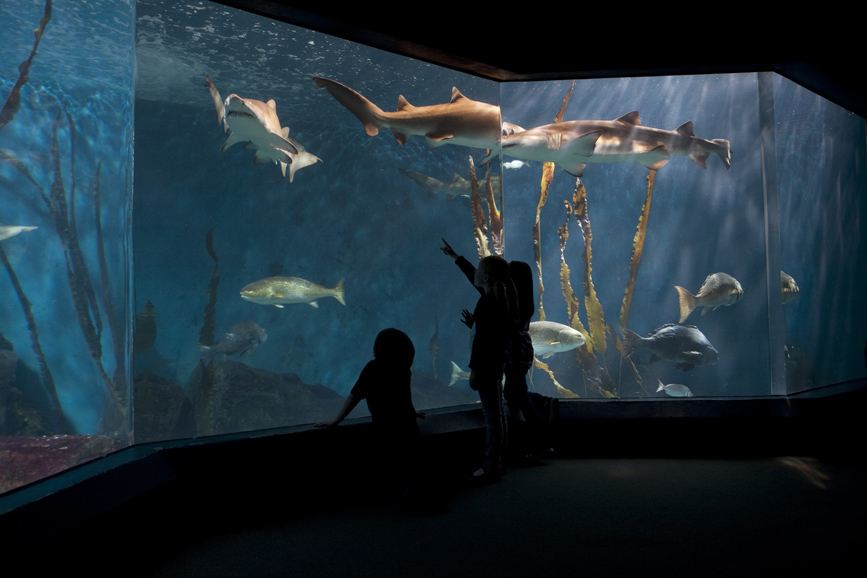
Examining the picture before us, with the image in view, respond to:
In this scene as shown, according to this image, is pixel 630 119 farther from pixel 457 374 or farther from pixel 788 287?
pixel 457 374

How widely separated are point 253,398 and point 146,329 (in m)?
3.19

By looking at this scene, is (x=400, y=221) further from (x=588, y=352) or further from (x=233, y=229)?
(x=588, y=352)

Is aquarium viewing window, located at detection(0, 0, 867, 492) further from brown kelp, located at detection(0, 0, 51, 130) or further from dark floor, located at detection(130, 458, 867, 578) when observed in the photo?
dark floor, located at detection(130, 458, 867, 578)

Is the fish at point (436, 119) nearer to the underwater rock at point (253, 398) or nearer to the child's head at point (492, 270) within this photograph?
the child's head at point (492, 270)

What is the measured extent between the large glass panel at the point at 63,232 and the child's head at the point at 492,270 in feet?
8.23

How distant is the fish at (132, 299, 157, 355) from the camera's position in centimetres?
394

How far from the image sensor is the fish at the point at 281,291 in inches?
216

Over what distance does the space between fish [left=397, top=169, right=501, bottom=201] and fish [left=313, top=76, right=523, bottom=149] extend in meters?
1.04

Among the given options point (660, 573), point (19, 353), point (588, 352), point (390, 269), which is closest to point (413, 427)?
point (660, 573)

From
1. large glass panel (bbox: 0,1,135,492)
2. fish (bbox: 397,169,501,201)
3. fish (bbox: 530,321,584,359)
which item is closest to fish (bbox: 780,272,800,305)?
fish (bbox: 530,321,584,359)

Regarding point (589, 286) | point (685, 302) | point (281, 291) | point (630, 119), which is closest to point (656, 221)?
point (685, 302)

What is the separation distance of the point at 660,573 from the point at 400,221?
540cm

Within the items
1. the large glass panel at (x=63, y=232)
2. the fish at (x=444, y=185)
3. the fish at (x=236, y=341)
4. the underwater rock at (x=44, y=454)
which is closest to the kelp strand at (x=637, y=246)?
the fish at (x=444, y=185)

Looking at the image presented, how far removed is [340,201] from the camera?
6977 millimetres
